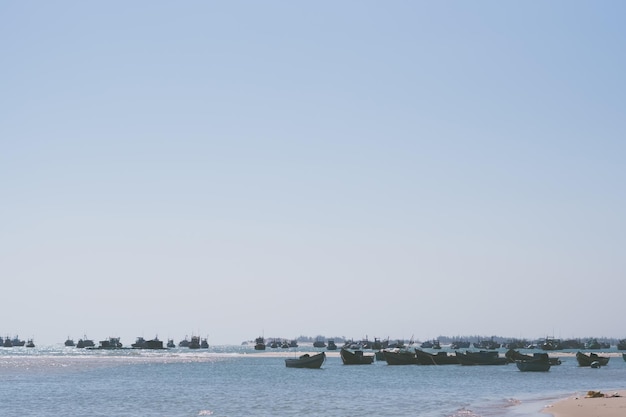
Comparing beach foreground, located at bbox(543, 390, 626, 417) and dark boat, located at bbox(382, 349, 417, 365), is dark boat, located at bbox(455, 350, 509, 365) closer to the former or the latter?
dark boat, located at bbox(382, 349, 417, 365)

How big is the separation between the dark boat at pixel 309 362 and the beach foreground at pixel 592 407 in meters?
57.0

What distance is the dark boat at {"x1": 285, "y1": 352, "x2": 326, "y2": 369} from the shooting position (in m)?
101

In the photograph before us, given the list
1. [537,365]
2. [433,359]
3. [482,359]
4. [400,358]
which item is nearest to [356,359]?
[400,358]

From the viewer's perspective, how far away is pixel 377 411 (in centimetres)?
4522

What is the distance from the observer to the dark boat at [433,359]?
10881 centimetres

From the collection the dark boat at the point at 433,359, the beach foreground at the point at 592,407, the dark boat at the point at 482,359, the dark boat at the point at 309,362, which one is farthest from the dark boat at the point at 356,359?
the beach foreground at the point at 592,407

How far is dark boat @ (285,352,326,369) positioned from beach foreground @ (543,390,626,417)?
56952mm

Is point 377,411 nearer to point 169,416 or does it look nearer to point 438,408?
point 438,408

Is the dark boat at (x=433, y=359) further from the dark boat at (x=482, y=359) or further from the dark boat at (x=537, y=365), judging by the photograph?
the dark boat at (x=537, y=365)

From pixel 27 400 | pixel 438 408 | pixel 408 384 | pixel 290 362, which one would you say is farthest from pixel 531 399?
pixel 290 362

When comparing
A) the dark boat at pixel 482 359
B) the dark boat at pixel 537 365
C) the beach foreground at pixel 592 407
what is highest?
the dark boat at pixel 482 359

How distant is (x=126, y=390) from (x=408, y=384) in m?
25.7

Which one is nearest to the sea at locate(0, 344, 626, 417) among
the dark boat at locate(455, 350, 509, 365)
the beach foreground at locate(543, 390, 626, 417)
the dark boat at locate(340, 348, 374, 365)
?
the beach foreground at locate(543, 390, 626, 417)

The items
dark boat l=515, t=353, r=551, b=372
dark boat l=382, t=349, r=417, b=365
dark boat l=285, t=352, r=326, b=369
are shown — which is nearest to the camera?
dark boat l=515, t=353, r=551, b=372
